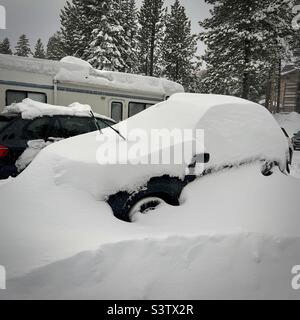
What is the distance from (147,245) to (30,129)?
4384mm

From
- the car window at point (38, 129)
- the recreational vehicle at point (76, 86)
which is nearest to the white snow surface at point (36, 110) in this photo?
the car window at point (38, 129)

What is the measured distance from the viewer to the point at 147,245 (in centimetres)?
340

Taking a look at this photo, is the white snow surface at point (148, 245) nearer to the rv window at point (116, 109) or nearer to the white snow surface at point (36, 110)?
the white snow surface at point (36, 110)

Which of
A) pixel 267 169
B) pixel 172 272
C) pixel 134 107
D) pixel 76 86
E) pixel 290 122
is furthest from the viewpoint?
pixel 290 122

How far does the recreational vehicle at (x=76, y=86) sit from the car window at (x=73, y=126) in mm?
3784

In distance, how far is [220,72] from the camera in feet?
69.3

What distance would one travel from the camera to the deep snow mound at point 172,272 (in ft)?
9.70

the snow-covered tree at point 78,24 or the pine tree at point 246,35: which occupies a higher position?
the snow-covered tree at point 78,24

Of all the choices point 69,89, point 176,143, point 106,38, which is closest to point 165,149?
point 176,143

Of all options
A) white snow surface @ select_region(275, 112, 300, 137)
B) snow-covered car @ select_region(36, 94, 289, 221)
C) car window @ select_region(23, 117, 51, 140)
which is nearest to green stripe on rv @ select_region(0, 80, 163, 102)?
car window @ select_region(23, 117, 51, 140)

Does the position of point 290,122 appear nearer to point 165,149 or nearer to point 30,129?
point 30,129

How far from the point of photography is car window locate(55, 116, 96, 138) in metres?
7.34
